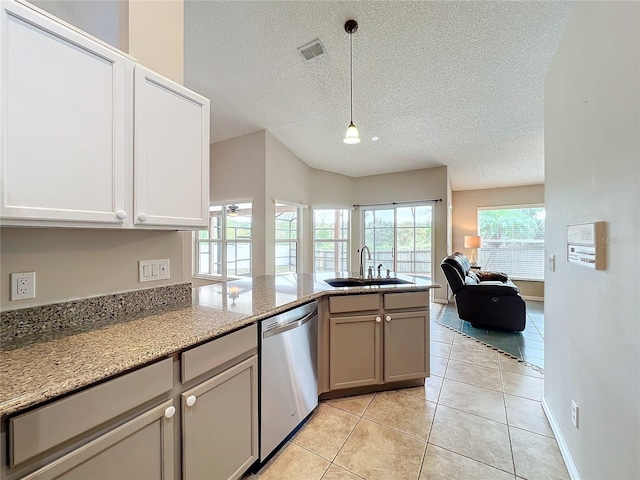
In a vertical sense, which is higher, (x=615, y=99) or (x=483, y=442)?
(x=615, y=99)

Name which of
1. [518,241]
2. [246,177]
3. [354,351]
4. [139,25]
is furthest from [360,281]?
[518,241]

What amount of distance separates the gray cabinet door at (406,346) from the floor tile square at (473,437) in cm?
34

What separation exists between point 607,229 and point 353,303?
4.83 feet

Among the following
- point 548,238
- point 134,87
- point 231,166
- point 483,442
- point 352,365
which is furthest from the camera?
point 231,166

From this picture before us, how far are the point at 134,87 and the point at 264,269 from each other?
3.65 metres

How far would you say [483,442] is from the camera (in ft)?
5.74

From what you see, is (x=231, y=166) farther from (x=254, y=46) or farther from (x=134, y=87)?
(x=134, y=87)

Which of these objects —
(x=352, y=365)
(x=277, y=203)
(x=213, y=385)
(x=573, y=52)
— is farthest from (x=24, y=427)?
(x=277, y=203)

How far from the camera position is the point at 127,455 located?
921 millimetres

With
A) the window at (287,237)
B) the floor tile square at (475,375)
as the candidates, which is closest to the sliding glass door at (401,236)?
the window at (287,237)

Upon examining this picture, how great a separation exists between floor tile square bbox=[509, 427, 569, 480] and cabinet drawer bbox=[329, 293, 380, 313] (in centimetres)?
119

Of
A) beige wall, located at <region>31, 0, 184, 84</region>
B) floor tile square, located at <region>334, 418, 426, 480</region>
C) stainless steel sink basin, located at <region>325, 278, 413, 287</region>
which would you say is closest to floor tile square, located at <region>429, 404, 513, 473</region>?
floor tile square, located at <region>334, 418, 426, 480</region>

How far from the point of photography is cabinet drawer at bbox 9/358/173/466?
2.29 ft

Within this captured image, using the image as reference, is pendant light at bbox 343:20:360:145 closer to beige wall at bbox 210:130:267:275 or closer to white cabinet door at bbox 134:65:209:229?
white cabinet door at bbox 134:65:209:229
